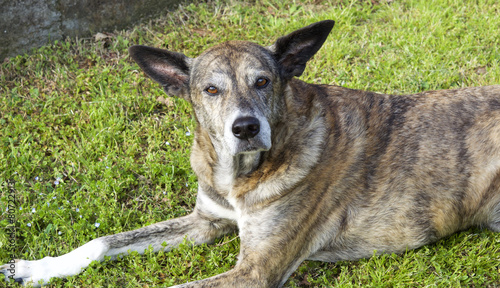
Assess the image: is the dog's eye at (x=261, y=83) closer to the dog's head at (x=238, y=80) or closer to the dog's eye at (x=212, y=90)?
the dog's head at (x=238, y=80)

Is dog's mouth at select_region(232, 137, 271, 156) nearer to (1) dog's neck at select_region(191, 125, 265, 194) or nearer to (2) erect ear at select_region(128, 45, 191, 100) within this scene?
(1) dog's neck at select_region(191, 125, 265, 194)

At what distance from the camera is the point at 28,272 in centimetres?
368

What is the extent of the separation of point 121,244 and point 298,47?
210 cm

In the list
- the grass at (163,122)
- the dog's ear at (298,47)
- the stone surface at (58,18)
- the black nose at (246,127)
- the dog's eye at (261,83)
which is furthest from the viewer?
the stone surface at (58,18)

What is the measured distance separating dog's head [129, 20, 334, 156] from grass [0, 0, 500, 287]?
108 cm

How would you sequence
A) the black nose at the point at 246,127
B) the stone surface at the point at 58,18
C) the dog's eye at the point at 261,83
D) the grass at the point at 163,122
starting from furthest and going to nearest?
the stone surface at the point at 58,18, the grass at the point at 163,122, the dog's eye at the point at 261,83, the black nose at the point at 246,127

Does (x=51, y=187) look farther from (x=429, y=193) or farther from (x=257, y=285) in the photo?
(x=429, y=193)

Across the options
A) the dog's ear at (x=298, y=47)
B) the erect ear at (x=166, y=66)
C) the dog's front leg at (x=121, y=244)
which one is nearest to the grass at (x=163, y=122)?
the dog's front leg at (x=121, y=244)

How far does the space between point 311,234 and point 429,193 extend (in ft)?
3.16

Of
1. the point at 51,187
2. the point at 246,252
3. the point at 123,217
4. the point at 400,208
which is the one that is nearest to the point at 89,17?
the point at 51,187

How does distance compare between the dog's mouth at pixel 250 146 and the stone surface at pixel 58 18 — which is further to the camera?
the stone surface at pixel 58 18

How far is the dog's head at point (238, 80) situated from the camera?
3316 mm

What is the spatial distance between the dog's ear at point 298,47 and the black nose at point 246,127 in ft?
2.16

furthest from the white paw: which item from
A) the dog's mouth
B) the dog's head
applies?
the dog's mouth
